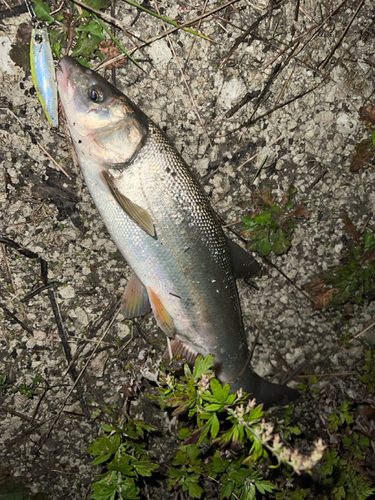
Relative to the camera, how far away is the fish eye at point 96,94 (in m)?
2.55

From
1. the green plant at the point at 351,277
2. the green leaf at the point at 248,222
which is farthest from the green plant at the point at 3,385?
the green plant at the point at 351,277

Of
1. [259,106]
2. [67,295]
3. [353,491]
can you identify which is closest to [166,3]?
[259,106]

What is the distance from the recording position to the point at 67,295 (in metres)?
3.14

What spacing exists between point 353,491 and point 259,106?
3574 mm

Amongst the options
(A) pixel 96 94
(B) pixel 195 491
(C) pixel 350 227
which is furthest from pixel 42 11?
(B) pixel 195 491

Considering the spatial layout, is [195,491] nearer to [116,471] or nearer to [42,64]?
[116,471]

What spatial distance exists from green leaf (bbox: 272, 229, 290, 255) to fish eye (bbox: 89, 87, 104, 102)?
1.89 meters

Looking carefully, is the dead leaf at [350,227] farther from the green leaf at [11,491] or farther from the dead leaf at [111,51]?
the green leaf at [11,491]

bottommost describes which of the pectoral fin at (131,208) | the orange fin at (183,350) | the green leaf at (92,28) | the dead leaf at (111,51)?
the orange fin at (183,350)

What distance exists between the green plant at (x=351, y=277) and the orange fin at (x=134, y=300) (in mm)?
1591

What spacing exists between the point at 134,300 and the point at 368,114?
272cm

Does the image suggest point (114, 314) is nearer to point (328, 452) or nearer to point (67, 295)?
point (67, 295)

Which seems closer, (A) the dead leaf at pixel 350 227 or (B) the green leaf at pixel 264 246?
(B) the green leaf at pixel 264 246

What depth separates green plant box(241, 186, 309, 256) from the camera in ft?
10.6
